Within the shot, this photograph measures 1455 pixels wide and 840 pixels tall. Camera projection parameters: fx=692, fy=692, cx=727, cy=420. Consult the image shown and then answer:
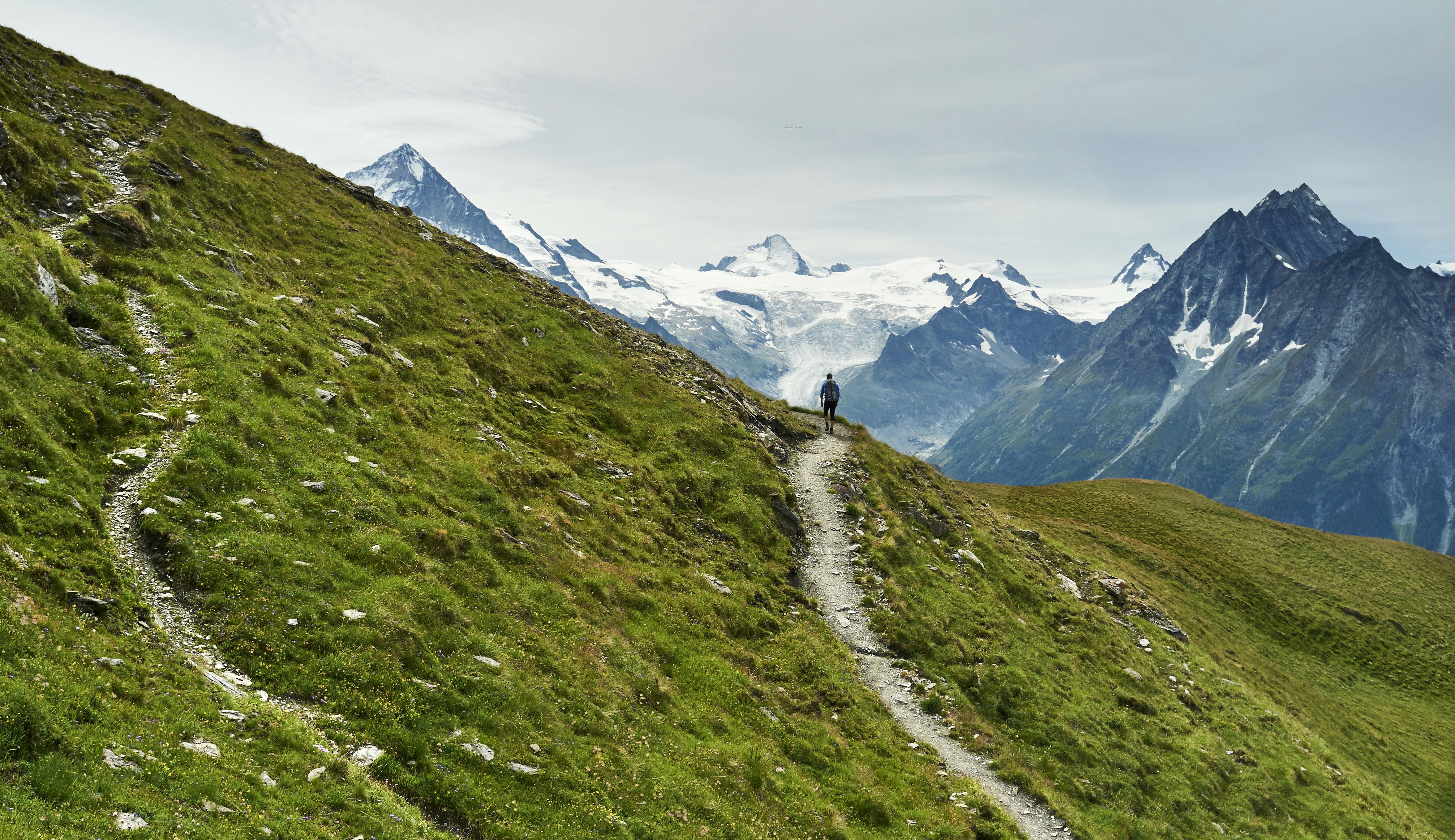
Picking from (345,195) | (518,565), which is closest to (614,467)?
(518,565)

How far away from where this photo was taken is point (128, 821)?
399 inches

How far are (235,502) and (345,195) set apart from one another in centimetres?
4697

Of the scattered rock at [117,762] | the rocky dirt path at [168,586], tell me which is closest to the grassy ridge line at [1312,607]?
the rocky dirt path at [168,586]

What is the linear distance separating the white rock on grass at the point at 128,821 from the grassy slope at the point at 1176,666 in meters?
27.5

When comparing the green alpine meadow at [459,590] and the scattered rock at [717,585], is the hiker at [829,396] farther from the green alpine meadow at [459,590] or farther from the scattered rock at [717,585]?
the scattered rock at [717,585]

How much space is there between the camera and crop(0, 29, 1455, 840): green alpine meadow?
13.8 m

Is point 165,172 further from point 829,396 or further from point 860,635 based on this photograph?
point 860,635

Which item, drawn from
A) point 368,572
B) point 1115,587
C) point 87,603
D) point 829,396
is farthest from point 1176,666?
point 87,603

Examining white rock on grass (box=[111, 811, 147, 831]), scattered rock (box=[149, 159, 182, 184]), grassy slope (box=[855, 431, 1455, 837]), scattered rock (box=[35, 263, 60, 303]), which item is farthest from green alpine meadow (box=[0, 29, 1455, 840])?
scattered rock (box=[149, 159, 182, 184])

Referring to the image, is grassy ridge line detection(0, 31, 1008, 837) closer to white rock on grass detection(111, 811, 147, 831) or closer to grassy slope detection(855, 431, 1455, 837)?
white rock on grass detection(111, 811, 147, 831)

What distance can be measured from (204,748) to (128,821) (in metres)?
2.41

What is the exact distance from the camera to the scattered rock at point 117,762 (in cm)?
1092

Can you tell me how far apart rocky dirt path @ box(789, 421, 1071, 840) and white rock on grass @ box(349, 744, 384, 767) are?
2052 cm

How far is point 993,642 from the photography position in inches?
1444
